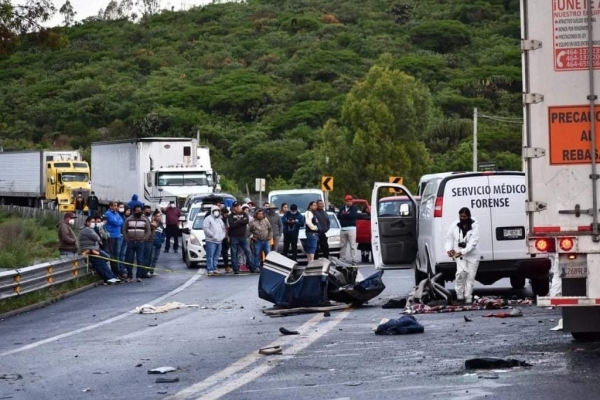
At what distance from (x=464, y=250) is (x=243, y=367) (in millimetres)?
7425

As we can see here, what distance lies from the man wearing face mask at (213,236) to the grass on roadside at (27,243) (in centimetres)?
389

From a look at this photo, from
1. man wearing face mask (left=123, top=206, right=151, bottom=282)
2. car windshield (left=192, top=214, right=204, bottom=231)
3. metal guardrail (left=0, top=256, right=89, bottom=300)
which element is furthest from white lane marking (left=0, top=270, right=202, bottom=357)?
car windshield (left=192, top=214, right=204, bottom=231)

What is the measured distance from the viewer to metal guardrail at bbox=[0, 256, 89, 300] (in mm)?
22406

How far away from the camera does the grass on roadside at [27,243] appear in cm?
3031

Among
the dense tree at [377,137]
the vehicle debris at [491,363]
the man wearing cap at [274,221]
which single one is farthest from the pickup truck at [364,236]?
the dense tree at [377,137]

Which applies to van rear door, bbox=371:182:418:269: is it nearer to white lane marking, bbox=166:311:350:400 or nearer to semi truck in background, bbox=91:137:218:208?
white lane marking, bbox=166:311:350:400

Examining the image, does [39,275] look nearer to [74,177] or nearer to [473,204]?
[473,204]

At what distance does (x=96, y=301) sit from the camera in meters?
24.2

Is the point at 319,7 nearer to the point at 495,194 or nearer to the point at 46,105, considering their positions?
the point at 46,105

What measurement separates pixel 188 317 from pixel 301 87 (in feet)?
335

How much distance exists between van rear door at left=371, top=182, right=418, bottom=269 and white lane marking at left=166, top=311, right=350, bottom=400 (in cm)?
437

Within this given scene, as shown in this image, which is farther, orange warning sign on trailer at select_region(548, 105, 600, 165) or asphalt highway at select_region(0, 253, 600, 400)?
orange warning sign on trailer at select_region(548, 105, 600, 165)

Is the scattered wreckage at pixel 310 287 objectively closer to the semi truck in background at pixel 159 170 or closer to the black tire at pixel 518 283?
the black tire at pixel 518 283

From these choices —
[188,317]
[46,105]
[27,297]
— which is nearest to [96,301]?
[27,297]
